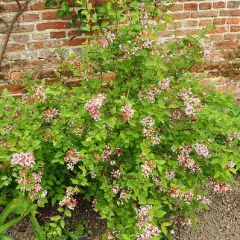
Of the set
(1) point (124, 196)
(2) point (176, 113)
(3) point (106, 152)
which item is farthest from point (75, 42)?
(1) point (124, 196)

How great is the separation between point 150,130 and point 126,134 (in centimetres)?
15

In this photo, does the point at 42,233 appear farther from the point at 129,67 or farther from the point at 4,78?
the point at 4,78

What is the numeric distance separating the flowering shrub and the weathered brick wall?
699mm

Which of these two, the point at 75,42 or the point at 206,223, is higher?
the point at 75,42

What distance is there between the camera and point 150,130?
230cm

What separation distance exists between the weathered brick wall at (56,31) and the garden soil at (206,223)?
3.82 feet

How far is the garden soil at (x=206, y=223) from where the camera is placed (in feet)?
9.75

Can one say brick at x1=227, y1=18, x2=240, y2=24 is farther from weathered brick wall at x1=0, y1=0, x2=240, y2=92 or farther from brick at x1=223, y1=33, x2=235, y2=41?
brick at x1=223, y1=33, x2=235, y2=41

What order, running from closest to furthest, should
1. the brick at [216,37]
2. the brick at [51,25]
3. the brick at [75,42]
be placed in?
the brick at [51,25], the brick at [75,42], the brick at [216,37]

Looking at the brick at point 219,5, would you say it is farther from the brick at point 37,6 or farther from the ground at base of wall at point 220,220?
the ground at base of wall at point 220,220

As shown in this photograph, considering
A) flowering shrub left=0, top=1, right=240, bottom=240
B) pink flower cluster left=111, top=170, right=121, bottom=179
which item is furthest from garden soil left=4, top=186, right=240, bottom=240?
pink flower cluster left=111, top=170, right=121, bottom=179

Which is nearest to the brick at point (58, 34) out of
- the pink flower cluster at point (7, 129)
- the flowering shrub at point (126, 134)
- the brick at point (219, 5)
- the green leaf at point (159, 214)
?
the flowering shrub at point (126, 134)

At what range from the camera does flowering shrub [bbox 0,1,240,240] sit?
221cm

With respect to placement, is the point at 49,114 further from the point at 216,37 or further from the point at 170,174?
the point at 216,37
